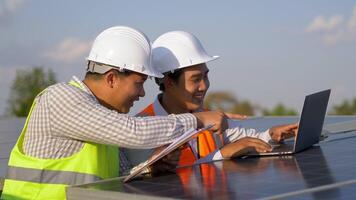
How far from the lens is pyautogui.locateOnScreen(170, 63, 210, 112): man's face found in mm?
4418

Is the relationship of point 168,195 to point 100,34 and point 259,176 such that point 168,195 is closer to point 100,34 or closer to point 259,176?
point 259,176

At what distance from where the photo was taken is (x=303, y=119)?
3814mm

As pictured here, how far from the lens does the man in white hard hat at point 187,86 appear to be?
428 centimetres

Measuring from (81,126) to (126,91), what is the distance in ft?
1.19

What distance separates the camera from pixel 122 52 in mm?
3510

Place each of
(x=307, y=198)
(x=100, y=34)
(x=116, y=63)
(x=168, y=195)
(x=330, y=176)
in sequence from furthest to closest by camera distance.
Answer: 1. (x=100, y=34)
2. (x=116, y=63)
3. (x=330, y=176)
4. (x=168, y=195)
5. (x=307, y=198)

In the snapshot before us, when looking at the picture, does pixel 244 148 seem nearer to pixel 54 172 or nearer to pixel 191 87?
pixel 191 87

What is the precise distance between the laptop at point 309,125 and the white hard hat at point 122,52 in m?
0.75

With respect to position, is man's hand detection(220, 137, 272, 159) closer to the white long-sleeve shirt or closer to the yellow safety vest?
the white long-sleeve shirt

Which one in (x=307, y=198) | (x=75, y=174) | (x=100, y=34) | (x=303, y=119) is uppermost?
(x=100, y=34)

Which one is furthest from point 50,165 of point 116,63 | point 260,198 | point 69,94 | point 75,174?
point 260,198

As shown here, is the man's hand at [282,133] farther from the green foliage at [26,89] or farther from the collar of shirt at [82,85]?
the green foliage at [26,89]

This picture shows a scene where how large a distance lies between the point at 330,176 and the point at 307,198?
0.46m

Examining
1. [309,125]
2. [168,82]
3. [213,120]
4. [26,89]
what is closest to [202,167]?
[213,120]
